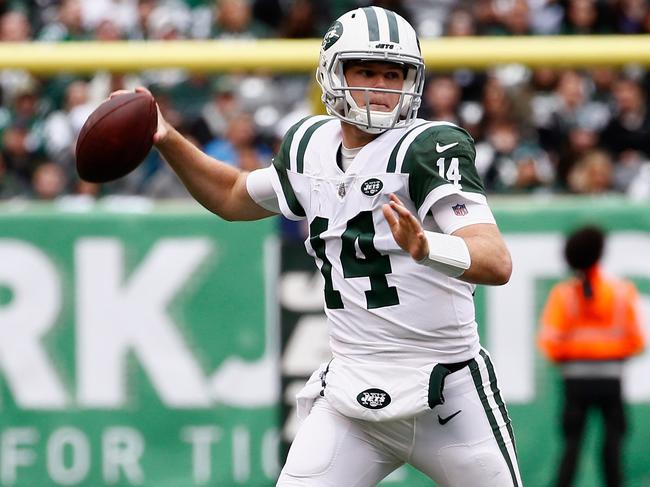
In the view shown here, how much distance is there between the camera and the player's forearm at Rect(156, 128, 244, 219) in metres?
4.04

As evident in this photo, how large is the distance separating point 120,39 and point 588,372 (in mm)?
4156

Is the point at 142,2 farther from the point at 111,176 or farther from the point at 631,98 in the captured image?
the point at 111,176

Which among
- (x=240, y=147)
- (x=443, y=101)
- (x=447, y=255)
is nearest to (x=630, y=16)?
(x=443, y=101)

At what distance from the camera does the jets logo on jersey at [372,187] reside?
3.66m

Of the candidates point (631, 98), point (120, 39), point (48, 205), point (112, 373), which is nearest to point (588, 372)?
point (631, 98)

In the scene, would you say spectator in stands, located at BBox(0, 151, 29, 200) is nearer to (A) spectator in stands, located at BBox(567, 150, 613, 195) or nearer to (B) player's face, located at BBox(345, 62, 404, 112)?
(A) spectator in stands, located at BBox(567, 150, 613, 195)

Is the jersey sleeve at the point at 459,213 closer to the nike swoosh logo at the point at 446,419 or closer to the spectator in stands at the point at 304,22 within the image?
the nike swoosh logo at the point at 446,419

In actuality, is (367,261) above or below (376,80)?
below

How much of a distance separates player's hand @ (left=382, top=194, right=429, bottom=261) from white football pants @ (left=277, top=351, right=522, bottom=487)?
574 mm

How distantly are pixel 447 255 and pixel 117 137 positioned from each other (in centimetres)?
110

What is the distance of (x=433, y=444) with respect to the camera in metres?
3.73

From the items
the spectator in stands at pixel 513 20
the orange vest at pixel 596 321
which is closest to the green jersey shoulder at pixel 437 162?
the orange vest at pixel 596 321

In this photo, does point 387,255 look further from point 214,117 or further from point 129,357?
point 214,117

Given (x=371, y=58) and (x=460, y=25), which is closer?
(x=371, y=58)
